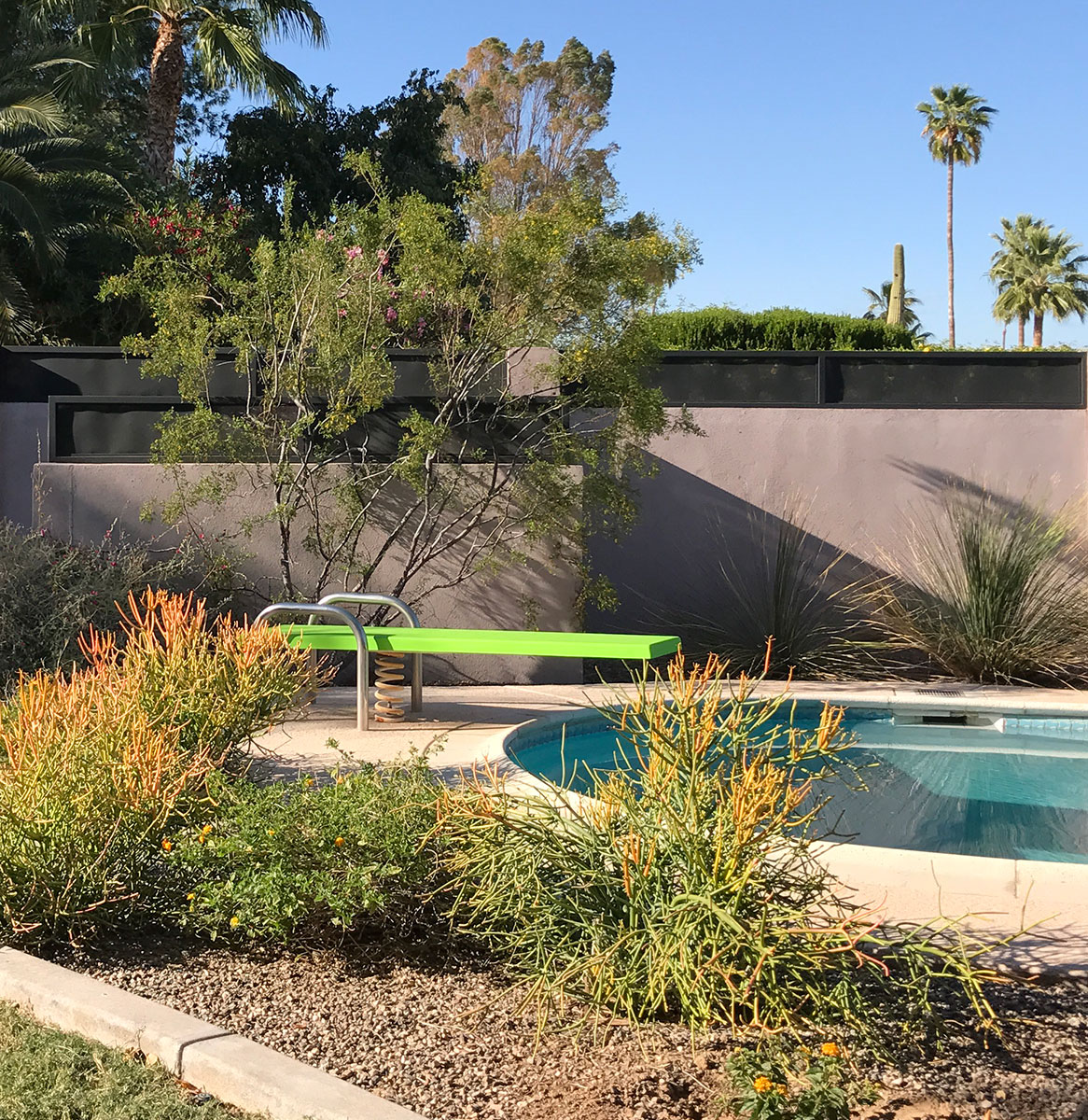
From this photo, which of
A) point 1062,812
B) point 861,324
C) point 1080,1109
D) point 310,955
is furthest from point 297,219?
point 1080,1109

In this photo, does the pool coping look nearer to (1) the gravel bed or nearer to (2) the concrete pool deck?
(2) the concrete pool deck

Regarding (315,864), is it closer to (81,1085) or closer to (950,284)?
(81,1085)

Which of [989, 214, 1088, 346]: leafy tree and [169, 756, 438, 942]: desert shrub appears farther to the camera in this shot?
[989, 214, 1088, 346]: leafy tree

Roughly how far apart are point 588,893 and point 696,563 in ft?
26.9

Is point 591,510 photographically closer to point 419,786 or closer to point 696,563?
point 696,563

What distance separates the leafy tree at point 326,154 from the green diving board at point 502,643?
15.4 meters

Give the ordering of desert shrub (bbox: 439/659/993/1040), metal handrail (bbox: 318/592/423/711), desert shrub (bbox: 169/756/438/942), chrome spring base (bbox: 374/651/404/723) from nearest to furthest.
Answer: desert shrub (bbox: 439/659/993/1040) → desert shrub (bbox: 169/756/438/942) → metal handrail (bbox: 318/592/423/711) → chrome spring base (bbox: 374/651/404/723)

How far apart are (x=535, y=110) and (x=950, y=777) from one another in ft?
128

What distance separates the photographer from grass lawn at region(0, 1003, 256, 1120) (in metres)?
2.72

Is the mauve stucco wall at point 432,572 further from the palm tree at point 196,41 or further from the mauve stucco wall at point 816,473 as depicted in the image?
the palm tree at point 196,41

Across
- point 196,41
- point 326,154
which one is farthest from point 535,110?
point 196,41

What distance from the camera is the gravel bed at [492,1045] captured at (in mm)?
2764

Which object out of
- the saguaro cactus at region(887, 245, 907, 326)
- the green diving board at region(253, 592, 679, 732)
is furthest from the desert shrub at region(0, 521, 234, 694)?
the saguaro cactus at region(887, 245, 907, 326)

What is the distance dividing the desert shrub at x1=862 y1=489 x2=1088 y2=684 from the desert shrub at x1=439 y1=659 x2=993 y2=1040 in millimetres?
6939
